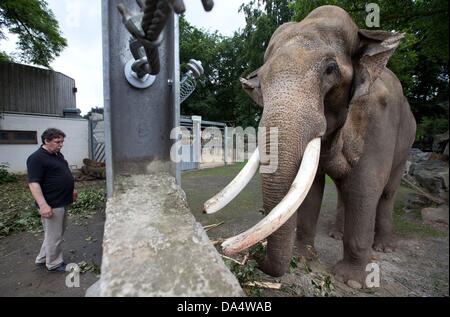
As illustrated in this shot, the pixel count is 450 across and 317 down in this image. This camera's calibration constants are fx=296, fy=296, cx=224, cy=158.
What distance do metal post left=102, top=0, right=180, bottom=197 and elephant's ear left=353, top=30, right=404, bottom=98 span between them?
1.61 m

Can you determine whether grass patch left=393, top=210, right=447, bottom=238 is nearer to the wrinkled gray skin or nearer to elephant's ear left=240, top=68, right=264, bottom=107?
the wrinkled gray skin

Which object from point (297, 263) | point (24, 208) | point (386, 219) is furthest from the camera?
point (24, 208)

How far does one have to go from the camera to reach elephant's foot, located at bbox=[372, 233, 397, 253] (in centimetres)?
421

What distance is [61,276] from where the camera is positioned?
3559mm

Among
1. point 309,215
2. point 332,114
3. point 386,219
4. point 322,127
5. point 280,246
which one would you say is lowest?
point 386,219

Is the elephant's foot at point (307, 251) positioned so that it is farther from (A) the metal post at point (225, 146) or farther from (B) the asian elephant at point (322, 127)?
(A) the metal post at point (225, 146)

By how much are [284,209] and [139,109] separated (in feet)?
5.28

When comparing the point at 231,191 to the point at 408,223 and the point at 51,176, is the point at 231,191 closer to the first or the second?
the point at 51,176

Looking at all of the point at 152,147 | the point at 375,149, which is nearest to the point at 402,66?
the point at 375,149

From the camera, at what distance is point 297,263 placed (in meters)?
3.50

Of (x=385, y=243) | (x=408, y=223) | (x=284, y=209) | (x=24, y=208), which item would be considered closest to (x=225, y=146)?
(x=24, y=208)

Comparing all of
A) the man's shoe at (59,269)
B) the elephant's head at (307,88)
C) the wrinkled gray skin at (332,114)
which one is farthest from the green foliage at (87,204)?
the elephant's head at (307,88)

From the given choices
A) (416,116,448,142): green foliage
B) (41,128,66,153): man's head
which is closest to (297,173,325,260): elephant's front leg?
(416,116,448,142): green foliage
